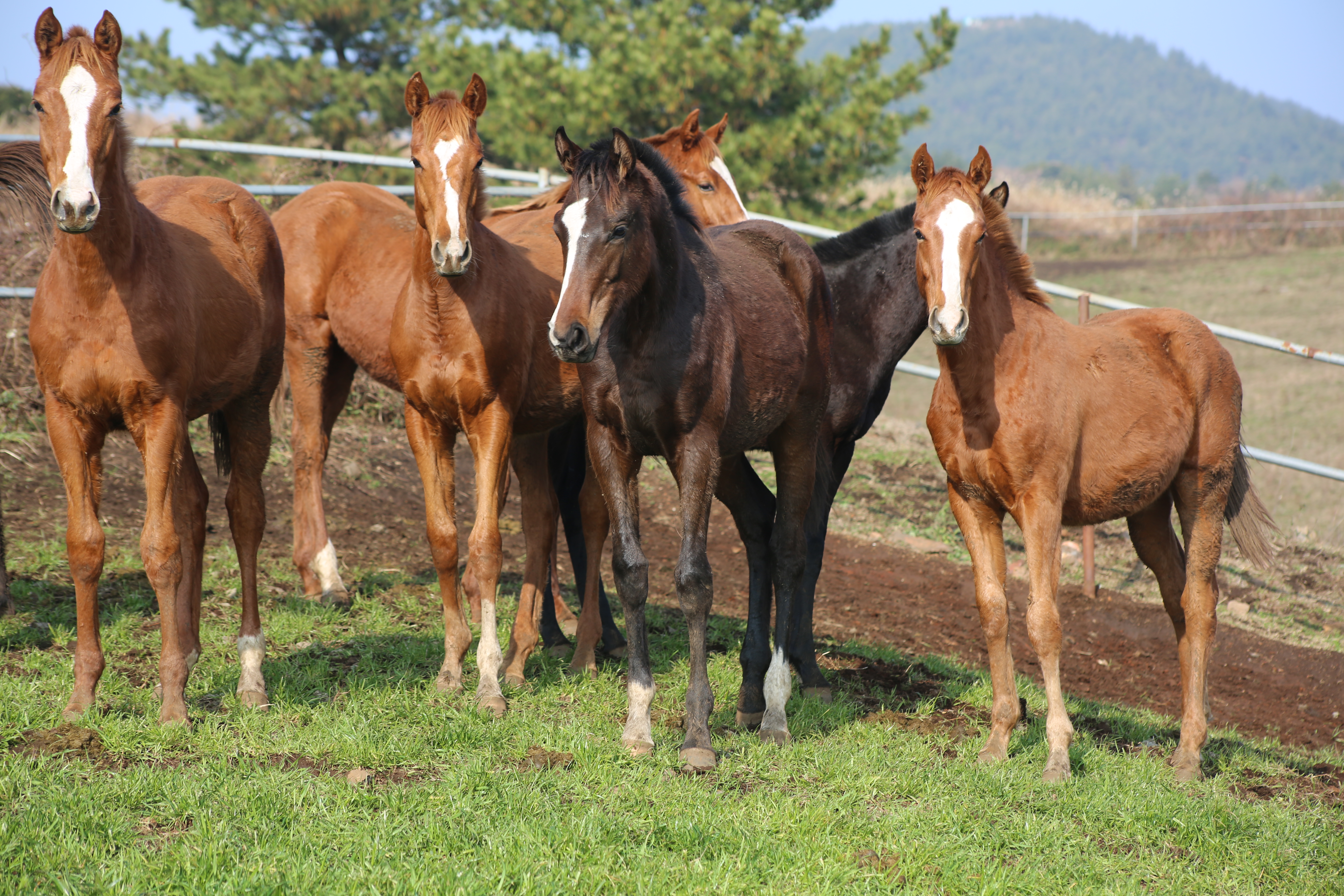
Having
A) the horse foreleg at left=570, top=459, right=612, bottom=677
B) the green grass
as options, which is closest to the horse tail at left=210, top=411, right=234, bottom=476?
the green grass

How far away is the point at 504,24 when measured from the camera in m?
21.4

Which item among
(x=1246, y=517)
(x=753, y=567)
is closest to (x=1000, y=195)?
(x=753, y=567)

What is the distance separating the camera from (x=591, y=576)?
5.71 meters

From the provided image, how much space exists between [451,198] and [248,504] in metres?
1.75

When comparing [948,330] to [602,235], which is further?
[948,330]

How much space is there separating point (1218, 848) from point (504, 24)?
20731 millimetres

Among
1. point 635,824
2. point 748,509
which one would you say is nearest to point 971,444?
point 748,509

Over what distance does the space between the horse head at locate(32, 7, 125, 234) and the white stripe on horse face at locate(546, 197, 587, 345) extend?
1.64 metres

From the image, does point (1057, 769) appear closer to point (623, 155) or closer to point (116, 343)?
point (623, 155)

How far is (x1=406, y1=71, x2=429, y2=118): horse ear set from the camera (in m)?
A: 4.92

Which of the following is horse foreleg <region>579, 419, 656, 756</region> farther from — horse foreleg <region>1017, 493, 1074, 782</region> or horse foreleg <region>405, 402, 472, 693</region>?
horse foreleg <region>1017, 493, 1074, 782</region>

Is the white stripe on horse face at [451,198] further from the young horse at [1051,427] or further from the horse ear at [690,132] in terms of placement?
the horse ear at [690,132]

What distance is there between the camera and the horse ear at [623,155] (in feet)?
13.8

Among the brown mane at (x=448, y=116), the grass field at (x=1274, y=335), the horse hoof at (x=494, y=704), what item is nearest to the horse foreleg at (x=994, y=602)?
the horse hoof at (x=494, y=704)
